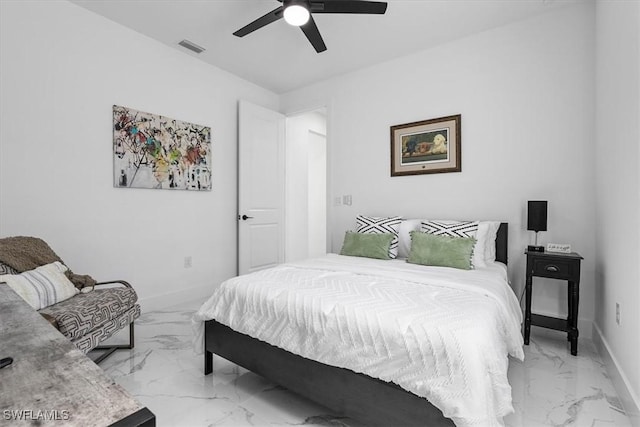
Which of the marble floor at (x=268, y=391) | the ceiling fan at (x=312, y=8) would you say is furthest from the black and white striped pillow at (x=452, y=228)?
the ceiling fan at (x=312, y=8)

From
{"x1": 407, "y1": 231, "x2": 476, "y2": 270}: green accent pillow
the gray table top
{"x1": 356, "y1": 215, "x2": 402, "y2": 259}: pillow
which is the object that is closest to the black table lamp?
{"x1": 407, "y1": 231, "x2": 476, "y2": 270}: green accent pillow

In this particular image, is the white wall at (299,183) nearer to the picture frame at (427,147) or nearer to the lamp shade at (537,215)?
the picture frame at (427,147)

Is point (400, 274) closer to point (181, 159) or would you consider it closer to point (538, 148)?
point (538, 148)

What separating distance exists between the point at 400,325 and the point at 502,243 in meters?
2.00

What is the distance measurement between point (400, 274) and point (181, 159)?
260cm

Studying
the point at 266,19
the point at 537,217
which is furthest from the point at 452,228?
the point at 266,19

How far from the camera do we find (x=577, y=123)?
2617 mm

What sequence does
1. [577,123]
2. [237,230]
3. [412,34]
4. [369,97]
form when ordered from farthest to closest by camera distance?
[237,230], [369,97], [412,34], [577,123]

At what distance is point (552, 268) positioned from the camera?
94.5 inches

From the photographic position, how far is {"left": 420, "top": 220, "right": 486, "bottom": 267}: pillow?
2641 millimetres

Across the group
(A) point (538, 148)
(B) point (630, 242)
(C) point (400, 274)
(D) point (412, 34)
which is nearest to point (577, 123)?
(A) point (538, 148)

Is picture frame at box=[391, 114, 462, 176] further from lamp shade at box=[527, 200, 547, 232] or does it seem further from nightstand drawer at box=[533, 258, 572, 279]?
nightstand drawer at box=[533, 258, 572, 279]

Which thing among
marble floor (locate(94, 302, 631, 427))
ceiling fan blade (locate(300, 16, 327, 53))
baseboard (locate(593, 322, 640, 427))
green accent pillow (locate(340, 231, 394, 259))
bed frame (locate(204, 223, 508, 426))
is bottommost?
marble floor (locate(94, 302, 631, 427))

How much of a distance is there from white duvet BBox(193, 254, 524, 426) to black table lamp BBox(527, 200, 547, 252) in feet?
2.41
